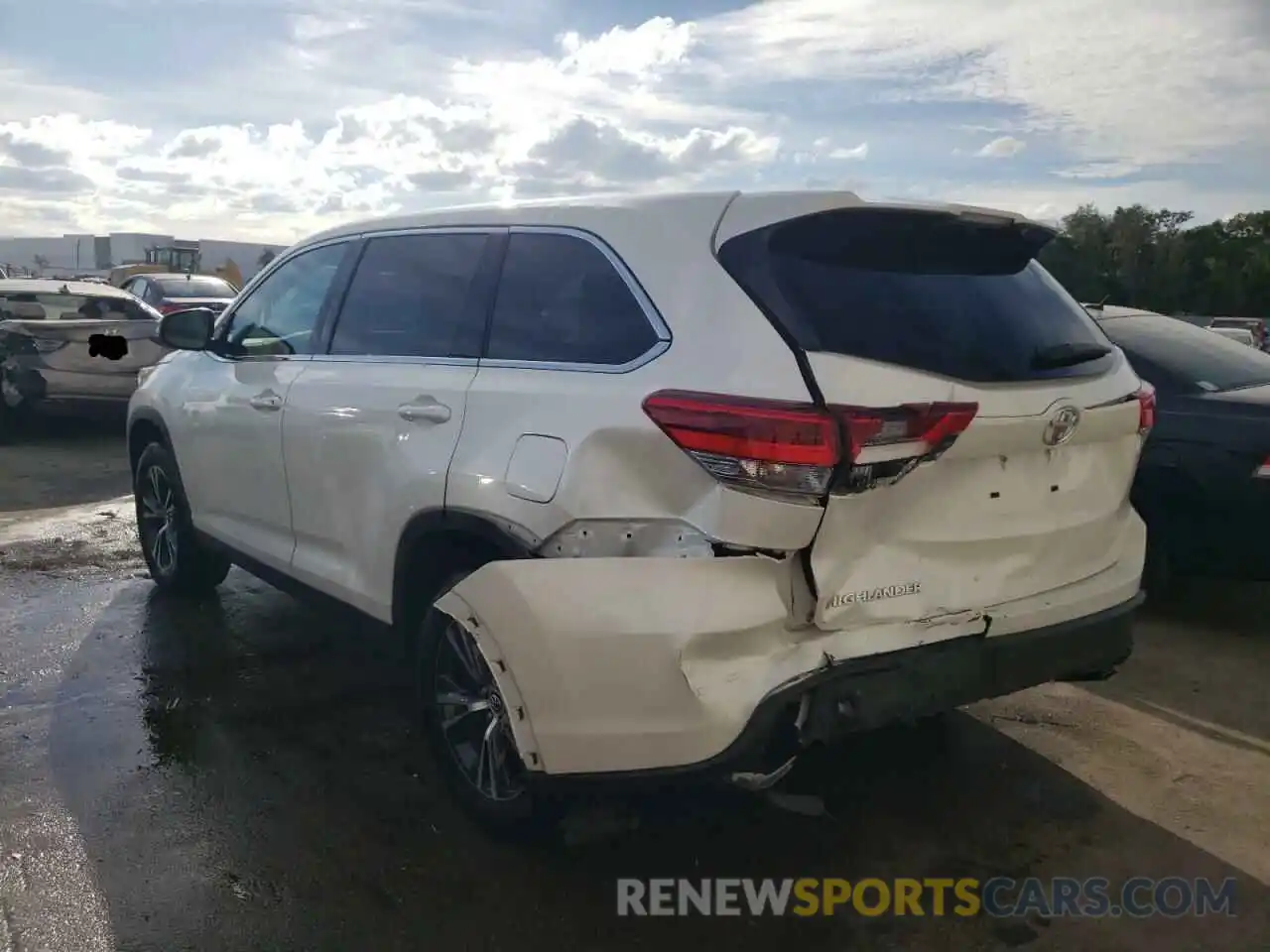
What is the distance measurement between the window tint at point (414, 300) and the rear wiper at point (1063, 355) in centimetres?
165

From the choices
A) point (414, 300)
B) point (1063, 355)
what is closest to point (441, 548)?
point (414, 300)

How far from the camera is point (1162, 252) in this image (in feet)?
153

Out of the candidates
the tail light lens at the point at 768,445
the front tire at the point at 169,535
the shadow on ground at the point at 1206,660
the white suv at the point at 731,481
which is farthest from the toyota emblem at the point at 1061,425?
the front tire at the point at 169,535

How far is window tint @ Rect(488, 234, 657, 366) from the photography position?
3.03 meters

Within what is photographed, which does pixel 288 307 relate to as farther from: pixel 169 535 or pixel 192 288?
pixel 192 288

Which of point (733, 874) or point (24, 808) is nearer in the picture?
point (733, 874)

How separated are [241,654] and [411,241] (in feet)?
7.03

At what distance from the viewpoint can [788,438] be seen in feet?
8.59

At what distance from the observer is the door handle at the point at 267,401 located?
4418 millimetres

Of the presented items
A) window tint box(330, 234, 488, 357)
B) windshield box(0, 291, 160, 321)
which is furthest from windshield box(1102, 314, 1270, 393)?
windshield box(0, 291, 160, 321)

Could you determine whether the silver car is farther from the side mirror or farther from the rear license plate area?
the rear license plate area

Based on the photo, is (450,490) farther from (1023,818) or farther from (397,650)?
(1023,818)

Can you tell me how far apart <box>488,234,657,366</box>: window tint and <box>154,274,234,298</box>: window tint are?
16.2 meters

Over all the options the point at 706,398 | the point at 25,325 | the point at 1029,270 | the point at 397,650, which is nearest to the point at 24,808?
the point at 397,650
